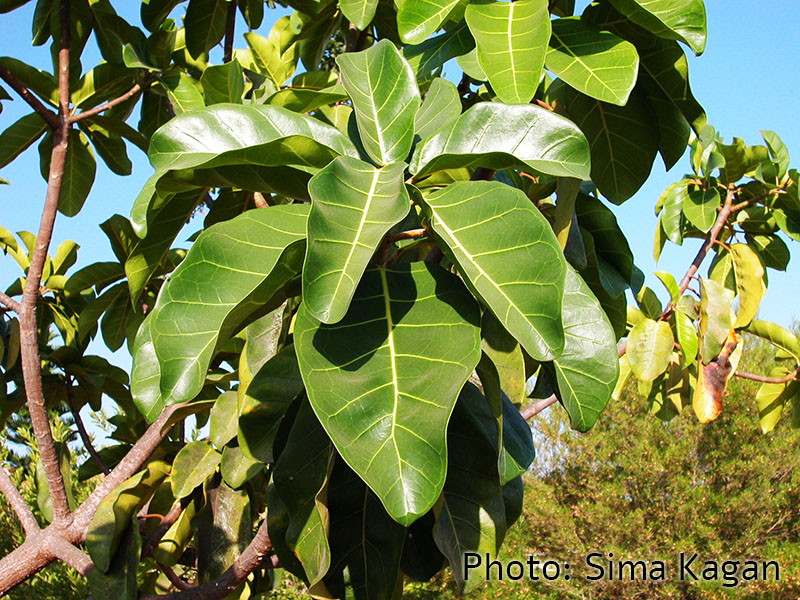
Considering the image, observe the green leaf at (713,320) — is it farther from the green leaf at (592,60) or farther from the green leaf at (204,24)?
the green leaf at (204,24)

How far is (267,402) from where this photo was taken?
41.5 inches

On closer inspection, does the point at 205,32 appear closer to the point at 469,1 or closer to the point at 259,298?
the point at 469,1

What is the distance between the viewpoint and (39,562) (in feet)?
A: 5.01

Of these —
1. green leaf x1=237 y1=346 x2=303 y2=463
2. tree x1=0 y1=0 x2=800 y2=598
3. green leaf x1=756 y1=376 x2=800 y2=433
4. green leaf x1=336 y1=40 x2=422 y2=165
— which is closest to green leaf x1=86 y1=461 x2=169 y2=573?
tree x1=0 y1=0 x2=800 y2=598

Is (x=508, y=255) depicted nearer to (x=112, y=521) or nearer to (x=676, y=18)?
(x=676, y=18)

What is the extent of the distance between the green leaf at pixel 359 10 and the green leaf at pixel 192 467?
0.99 meters

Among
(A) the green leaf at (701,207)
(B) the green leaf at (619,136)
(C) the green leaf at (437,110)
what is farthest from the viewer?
(A) the green leaf at (701,207)

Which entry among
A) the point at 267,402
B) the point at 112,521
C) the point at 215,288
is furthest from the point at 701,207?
the point at 215,288

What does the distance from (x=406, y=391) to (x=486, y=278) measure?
0.14 meters

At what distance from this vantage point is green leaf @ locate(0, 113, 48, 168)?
2.25 metres

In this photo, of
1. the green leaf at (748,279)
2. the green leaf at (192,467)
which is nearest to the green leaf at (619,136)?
the green leaf at (192,467)

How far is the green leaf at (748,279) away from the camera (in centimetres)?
301

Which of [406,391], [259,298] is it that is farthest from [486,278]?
[259,298]

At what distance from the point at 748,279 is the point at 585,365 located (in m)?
2.60
